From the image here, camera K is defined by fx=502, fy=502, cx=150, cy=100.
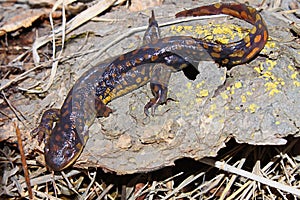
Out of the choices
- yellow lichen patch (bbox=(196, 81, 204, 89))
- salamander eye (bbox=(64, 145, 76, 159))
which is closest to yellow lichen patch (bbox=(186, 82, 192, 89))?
yellow lichen patch (bbox=(196, 81, 204, 89))

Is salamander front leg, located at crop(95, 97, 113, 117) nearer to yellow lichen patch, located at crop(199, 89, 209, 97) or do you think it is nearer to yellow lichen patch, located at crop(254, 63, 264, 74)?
yellow lichen patch, located at crop(199, 89, 209, 97)

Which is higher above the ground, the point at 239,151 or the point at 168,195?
the point at 239,151

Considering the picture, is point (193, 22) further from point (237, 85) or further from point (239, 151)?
point (239, 151)

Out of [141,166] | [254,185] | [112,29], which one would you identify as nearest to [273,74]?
[254,185]

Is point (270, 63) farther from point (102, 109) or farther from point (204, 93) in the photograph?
point (102, 109)

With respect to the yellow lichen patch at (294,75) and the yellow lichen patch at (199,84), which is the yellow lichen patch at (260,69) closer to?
the yellow lichen patch at (294,75)

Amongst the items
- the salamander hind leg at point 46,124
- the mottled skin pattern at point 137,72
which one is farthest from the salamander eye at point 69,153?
the salamander hind leg at point 46,124

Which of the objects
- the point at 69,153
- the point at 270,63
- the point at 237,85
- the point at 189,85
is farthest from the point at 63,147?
the point at 270,63
